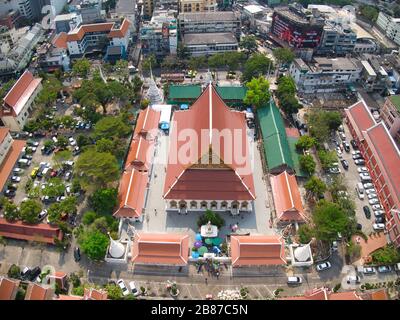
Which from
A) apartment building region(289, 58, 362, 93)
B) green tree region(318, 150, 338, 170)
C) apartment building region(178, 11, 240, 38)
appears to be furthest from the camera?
apartment building region(178, 11, 240, 38)

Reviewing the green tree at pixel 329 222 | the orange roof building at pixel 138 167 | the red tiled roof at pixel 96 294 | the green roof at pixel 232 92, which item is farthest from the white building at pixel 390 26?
the red tiled roof at pixel 96 294

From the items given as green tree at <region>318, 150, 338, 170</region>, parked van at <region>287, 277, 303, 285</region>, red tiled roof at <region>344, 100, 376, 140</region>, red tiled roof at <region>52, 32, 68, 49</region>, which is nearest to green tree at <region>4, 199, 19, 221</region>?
parked van at <region>287, 277, 303, 285</region>

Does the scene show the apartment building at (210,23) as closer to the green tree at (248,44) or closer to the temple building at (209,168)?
the green tree at (248,44)

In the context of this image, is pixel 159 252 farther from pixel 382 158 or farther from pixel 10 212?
pixel 382 158

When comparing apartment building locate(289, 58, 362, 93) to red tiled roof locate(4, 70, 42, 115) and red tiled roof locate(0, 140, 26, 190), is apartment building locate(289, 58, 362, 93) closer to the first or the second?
red tiled roof locate(4, 70, 42, 115)

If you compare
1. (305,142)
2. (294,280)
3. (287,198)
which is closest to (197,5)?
(305,142)

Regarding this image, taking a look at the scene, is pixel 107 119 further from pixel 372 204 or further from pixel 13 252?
pixel 372 204
